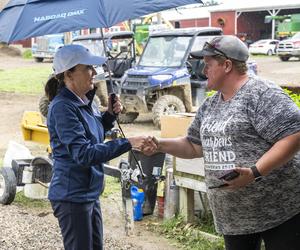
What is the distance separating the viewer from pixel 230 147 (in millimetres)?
2875

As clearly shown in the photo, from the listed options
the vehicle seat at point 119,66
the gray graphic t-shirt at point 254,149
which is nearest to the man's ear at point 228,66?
the gray graphic t-shirt at point 254,149

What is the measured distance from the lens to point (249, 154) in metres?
2.84

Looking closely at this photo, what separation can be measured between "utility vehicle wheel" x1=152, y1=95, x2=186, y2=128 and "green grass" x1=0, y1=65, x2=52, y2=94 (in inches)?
276

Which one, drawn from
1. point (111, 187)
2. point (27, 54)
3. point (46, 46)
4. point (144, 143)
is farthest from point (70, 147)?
point (27, 54)

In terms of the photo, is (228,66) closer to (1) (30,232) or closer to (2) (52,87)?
(2) (52,87)

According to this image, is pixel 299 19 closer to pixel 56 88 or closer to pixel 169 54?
pixel 169 54

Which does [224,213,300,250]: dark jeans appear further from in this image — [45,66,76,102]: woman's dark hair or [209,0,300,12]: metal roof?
[209,0,300,12]: metal roof

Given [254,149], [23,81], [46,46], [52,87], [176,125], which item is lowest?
[46,46]

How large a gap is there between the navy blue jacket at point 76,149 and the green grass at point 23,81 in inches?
586

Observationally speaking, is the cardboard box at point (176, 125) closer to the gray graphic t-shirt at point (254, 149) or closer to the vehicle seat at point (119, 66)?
the gray graphic t-shirt at point (254, 149)

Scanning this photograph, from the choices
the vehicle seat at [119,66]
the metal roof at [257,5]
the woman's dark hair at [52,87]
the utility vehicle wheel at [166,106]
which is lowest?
the metal roof at [257,5]

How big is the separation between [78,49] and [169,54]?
9.39 meters

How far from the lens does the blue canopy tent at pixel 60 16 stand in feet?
12.0

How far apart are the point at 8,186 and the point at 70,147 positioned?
11.9 ft
